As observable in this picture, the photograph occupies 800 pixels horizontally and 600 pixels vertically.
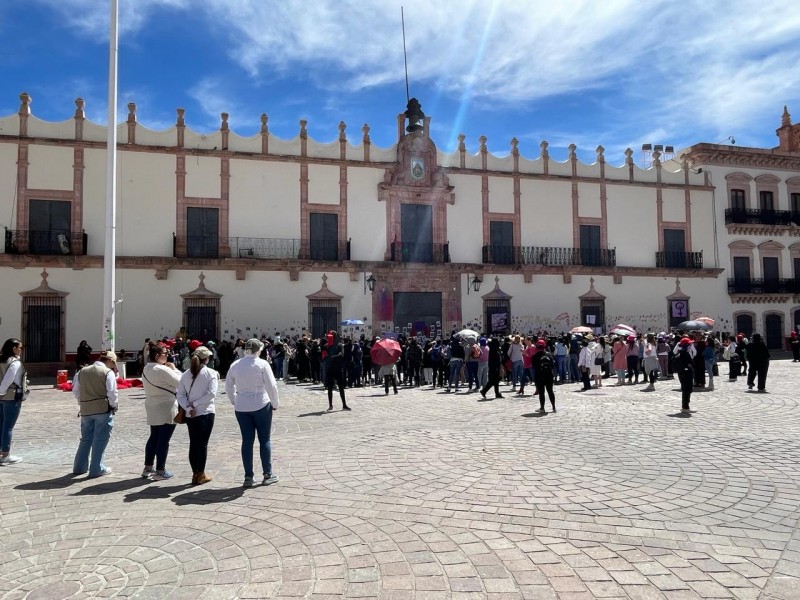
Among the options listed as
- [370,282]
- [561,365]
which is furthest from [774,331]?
[370,282]

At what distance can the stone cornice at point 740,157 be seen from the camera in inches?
1187

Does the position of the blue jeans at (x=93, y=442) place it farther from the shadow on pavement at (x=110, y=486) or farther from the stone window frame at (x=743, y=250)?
the stone window frame at (x=743, y=250)

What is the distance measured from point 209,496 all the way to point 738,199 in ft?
109

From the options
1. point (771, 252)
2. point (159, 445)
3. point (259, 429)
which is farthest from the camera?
point (771, 252)

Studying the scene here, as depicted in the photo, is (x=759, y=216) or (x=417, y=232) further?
(x=759, y=216)

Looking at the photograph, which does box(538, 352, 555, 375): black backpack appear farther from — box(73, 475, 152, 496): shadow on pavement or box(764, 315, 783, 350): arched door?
box(764, 315, 783, 350): arched door

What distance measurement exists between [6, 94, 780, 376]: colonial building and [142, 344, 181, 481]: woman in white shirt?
16.8 meters

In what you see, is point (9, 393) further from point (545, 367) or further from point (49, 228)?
point (49, 228)

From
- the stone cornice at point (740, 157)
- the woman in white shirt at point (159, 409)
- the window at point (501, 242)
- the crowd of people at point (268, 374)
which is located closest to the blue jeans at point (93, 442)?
the crowd of people at point (268, 374)

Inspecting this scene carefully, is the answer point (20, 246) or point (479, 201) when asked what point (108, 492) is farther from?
point (479, 201)

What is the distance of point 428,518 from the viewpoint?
4.92 meters

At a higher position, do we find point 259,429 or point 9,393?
point 9,393

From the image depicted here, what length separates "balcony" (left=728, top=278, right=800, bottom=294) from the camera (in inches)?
1180

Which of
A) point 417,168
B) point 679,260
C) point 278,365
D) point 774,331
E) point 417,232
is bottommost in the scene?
point 278,365
